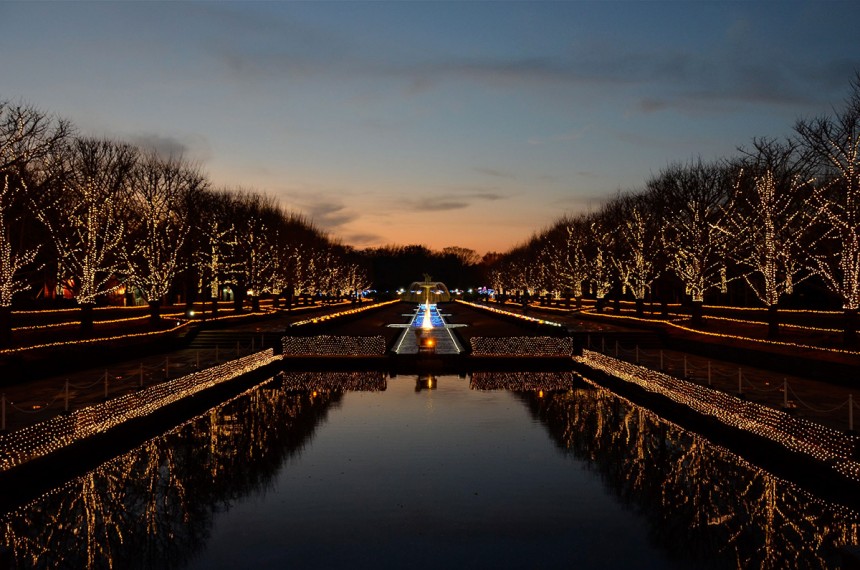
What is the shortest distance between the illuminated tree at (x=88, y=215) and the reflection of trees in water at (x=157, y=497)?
66.2ft

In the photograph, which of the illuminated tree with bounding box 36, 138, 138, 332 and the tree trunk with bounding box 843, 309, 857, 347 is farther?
the illuminated tree with bounding box 36, 138, 138, 332

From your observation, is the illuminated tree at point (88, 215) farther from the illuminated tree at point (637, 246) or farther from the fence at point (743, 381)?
the illuminated tree at point (637, 246)

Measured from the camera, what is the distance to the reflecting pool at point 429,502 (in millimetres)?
10445

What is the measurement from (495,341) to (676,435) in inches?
597

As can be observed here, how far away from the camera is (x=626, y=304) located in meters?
74.6

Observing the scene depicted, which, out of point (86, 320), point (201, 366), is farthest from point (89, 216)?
point (201, 366)

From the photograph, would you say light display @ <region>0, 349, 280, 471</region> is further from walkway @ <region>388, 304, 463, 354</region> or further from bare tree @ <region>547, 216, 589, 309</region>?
bare tree @ <region>547, 216, 589, 309</region>

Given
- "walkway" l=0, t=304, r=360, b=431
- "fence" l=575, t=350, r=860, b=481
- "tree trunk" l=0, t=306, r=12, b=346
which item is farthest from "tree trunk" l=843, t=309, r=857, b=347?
"tree trunk" l=0, t=306, r=12, b=346

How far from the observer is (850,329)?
28.3 m

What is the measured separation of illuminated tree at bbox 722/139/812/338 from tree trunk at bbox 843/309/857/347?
501cm

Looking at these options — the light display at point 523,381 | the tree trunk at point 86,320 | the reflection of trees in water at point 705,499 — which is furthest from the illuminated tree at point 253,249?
the reflection of trees in water at point 705,499

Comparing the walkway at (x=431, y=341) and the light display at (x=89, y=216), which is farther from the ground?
the light display at (x=89, y=216)

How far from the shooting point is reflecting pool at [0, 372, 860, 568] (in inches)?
411

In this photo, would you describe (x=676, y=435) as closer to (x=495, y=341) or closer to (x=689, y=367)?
(x=689, y=367)
